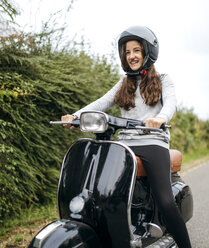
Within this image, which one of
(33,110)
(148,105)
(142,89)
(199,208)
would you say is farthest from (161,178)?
(199,208)

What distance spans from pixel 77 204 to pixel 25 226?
72.2 inches

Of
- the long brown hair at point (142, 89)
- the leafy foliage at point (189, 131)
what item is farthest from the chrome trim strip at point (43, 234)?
the leafy foliage at point (189, 131)

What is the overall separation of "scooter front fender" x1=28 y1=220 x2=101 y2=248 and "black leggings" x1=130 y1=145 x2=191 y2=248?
2.03ft

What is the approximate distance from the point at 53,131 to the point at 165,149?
214cm

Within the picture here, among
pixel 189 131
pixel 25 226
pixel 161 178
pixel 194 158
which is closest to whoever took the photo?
pixel 161 178

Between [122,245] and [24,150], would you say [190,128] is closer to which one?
[24,150]

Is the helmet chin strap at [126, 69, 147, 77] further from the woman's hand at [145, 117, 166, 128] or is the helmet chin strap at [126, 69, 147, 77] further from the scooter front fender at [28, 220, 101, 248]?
the scooter front fender at [28, 220, 101, 248]

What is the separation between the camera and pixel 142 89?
8.43ft

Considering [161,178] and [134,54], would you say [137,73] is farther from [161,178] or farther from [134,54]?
[161,178]

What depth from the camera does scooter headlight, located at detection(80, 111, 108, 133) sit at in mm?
2002

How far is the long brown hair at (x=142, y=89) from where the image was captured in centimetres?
250

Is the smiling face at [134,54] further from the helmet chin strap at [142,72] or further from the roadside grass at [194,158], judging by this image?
the roadside grass at [194,158]

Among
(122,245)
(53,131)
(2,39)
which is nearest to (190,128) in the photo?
(53,131)

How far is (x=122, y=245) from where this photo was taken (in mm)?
1998
